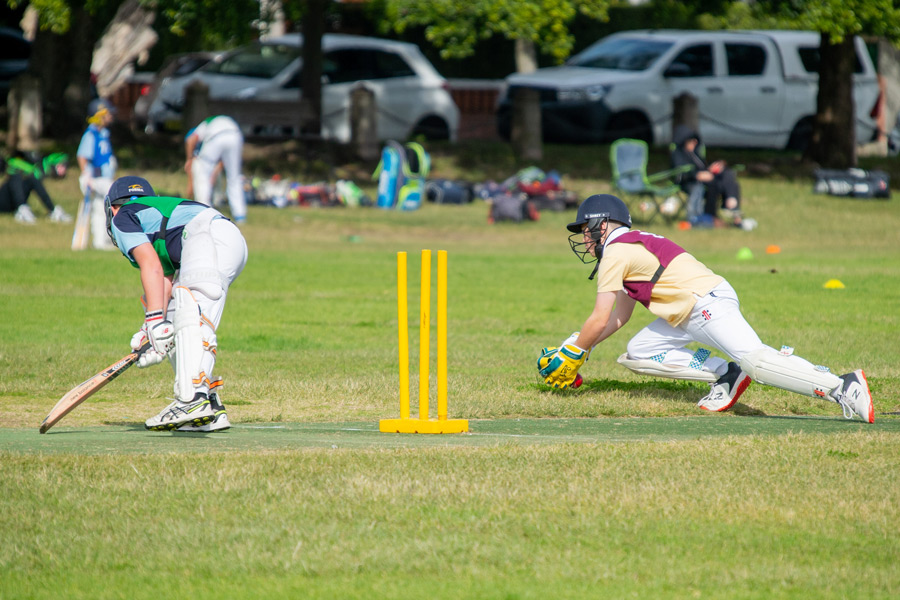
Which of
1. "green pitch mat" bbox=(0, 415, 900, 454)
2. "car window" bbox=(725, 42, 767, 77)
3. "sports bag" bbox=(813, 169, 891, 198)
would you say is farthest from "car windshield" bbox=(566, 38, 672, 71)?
"green pitch mat" bbox=(0, 415, 900, 454)

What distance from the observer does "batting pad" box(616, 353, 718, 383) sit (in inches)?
307

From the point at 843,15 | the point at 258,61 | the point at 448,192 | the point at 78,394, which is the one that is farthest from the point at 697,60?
the point at 78,394

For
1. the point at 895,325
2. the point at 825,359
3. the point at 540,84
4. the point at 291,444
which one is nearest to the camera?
the point at 291,444

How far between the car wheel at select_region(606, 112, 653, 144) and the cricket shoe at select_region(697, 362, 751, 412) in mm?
18703

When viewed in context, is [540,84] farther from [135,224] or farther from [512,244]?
[135,224]

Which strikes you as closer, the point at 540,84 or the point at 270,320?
the point at 270,320

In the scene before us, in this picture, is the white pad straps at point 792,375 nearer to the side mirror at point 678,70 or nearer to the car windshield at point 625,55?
the car windshield at point 625,55

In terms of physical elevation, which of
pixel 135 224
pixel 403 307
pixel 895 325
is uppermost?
pixel 135 224

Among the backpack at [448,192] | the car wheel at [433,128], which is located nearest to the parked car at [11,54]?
the car wheel at [433,128]

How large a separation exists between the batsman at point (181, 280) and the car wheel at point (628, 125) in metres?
19.7

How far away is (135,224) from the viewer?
7031 mm

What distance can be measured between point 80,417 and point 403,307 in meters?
2.53

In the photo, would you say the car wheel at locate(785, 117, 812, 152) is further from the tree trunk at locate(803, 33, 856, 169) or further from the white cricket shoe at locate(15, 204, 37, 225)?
the white cricket shoe at locate(15, 204, 37, 225)

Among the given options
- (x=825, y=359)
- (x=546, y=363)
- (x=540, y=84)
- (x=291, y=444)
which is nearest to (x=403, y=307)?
(x=291, y=444)
